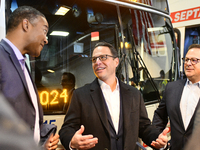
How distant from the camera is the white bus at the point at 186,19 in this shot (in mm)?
7581

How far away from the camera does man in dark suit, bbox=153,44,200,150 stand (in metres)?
2.01

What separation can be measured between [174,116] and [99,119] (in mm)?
851

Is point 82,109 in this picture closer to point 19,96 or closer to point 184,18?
point 19,96

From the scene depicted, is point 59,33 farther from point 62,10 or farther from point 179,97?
point 179,97

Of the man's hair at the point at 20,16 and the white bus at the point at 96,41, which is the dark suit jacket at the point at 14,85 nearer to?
the man's hair at the point at 20,16

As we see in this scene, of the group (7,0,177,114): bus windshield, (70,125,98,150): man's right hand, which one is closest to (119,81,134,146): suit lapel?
(70,125,98,150): man's right hand

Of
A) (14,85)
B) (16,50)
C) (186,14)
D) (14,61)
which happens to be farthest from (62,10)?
(186,14)

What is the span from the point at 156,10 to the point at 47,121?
2.59m

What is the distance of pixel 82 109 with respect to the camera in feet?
6.18

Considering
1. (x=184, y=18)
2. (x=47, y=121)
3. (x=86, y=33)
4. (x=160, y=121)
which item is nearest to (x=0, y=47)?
(x=47, y=121)

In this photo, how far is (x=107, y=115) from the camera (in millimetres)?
1849

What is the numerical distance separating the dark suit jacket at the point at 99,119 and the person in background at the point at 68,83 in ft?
1.91

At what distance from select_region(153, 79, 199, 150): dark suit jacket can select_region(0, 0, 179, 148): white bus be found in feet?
2.25

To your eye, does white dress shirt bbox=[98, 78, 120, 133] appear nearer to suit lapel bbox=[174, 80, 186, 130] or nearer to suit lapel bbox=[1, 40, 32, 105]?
suit lapel bbox=[174, 80, 186, 130]
